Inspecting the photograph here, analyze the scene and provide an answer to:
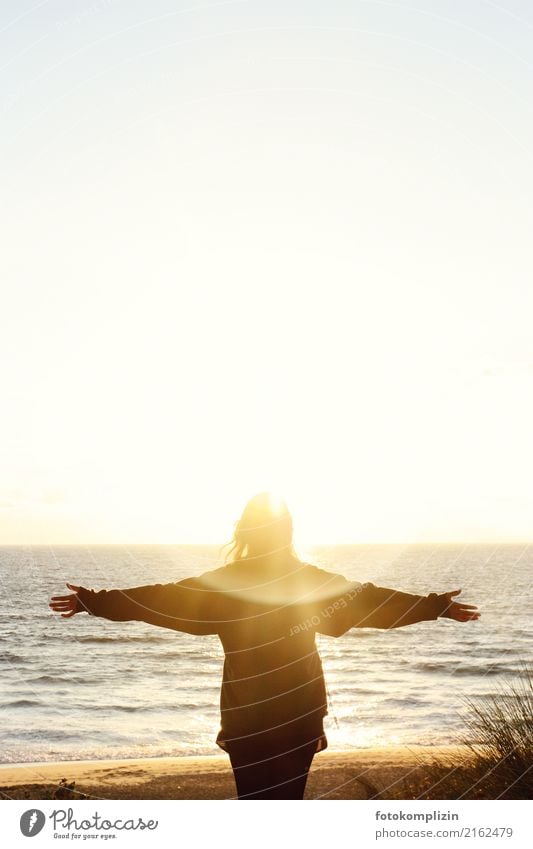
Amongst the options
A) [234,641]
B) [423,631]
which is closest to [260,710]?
[234,641]

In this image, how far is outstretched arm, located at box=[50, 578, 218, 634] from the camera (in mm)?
4121

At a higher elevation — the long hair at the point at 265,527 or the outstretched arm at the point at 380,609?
the long hair at the point at 265,527

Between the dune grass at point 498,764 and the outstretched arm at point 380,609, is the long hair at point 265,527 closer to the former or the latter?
the outstretched arm at point 380,609

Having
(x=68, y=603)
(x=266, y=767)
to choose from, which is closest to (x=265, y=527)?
(x=68, y=603)

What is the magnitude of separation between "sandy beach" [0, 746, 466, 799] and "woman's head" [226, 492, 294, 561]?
4.70 m

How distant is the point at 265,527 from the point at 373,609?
0.78 metres

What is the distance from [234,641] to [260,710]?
0.40 m

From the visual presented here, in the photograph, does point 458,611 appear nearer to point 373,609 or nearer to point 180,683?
point 373,609

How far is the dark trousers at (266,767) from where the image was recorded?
4.17 meters

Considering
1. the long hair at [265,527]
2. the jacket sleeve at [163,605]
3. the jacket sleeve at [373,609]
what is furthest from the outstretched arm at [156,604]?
the jacket sleeve at [373,609]

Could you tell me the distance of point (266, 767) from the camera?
13.7 ft

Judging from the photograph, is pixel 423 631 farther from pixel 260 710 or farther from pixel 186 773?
pixel 260 710

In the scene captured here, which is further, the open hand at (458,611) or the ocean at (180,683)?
the ocean at (180,683)

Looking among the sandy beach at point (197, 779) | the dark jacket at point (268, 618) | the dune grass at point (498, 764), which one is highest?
the dark jacket at point (268, 618)
